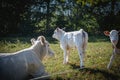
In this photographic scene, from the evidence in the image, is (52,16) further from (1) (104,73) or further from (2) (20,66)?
(2) (20,66)

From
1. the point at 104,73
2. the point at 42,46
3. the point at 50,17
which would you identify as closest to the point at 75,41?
the point at 104,73

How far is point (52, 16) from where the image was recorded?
35281mm

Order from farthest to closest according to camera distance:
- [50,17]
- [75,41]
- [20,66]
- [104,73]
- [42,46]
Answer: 1. [50,17]
2. [75,41]
3. [104,73]
4. [42,46]
5. [20,66]

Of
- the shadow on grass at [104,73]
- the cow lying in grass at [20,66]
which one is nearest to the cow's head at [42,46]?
the cow lying in grass at [20,66]

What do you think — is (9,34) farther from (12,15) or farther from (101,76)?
(101,76)

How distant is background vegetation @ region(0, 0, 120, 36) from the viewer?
31453 mm

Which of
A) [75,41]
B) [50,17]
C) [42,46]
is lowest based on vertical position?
[50,17]


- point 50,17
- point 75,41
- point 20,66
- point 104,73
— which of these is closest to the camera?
point 20,66

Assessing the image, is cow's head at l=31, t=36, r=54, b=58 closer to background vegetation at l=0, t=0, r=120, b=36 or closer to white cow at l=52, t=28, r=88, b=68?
white cow at l=52, t=28, r=88, b=68

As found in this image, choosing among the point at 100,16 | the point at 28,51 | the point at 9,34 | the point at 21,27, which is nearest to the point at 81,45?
the point at 28,51

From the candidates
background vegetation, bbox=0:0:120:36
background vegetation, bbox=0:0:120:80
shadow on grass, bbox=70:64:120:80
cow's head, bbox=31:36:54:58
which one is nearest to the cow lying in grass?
cow's head, bbox=31:36:54:58

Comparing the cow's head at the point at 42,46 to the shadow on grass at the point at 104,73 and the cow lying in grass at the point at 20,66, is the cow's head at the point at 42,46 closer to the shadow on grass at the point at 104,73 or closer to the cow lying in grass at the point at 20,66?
the cow lying in grass at the point at 20,66

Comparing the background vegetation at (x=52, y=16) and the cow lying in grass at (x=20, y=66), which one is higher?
the cow lying in grass at (x=20, y=66)

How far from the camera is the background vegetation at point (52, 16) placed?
103ft
